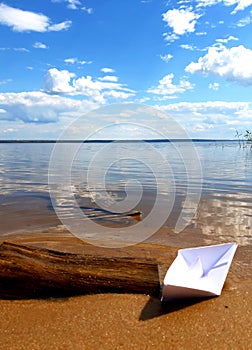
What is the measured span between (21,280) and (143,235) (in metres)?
4.22

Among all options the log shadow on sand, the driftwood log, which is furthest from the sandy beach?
the driftwood log

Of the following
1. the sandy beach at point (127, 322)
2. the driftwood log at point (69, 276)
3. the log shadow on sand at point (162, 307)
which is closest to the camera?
the sandy beach at point (127, 322)

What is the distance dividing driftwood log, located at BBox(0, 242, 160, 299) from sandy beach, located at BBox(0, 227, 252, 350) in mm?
103

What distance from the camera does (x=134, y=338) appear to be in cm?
330

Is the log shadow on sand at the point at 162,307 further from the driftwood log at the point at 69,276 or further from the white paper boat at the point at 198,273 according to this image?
the driftwood log at the point at 69,276

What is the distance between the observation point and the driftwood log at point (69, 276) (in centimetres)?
418

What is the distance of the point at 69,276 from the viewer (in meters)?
4.23

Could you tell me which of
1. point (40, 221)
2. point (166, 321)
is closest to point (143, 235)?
point (40, 221)

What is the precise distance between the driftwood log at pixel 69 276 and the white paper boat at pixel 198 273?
0.35 m

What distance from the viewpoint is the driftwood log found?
4184 millimetres

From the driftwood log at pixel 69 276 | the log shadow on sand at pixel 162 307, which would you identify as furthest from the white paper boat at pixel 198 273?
the driftwood log at pixel 69 276

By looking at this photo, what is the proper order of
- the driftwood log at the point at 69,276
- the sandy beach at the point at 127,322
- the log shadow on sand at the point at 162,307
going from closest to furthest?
the sandy beach at the point at 127,322, the log shadow on sand at the point at 162,307, the driftwood log at the point at 69,276

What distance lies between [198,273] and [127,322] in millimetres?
1139

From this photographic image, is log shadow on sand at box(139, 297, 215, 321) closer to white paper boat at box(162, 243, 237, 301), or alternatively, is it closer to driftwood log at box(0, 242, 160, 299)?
white paper boat at box(162, 243, 237, 301)
